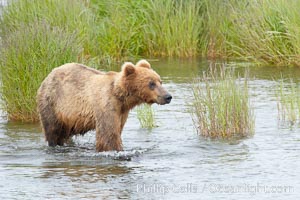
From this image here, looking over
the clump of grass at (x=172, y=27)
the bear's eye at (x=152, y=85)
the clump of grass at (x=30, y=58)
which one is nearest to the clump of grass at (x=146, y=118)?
the clump of grass at (x=30, y=58)

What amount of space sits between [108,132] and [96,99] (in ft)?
1.44

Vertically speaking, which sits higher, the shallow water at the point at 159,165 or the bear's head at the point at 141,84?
the bear's head at the point at 141,84

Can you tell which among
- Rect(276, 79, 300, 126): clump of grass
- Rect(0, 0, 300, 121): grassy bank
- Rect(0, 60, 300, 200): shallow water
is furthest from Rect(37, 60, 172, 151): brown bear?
Rect(0, 0, 300, 121): grassy bank

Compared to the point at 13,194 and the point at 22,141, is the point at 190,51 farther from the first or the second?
the point at 13,194

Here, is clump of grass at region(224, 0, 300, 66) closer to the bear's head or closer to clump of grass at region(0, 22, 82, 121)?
clump of grass at region(0, 22, 82, 121)

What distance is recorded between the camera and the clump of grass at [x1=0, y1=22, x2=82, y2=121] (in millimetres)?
11898

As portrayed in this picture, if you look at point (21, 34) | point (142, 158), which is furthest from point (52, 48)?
point (142, 158)

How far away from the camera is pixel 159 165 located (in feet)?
31.5

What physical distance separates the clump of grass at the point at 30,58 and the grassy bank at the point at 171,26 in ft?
4.12

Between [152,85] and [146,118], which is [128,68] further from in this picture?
[146,118]

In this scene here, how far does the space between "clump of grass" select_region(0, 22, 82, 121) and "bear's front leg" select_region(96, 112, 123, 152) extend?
7.49 feet

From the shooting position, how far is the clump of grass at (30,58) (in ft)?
39.0

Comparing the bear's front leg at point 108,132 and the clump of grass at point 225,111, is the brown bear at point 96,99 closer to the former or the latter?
the bear's front leg at point 108,132

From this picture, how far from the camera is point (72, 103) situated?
10234 mm
